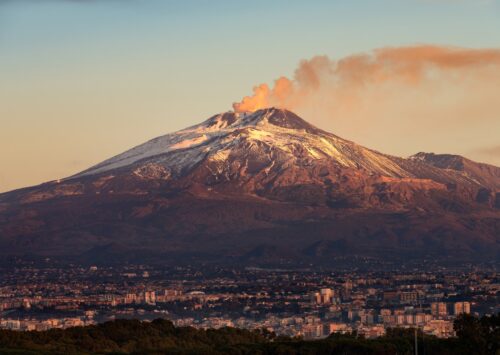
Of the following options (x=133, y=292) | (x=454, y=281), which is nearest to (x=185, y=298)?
(x=133, y=292)

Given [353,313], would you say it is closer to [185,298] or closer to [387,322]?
[387,322]

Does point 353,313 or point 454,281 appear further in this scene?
point 454,281

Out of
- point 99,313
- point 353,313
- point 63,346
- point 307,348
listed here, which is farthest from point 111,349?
point 99,313

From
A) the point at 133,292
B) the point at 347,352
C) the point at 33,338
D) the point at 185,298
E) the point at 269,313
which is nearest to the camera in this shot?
the point at 347,352

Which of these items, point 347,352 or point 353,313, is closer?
point 347,352

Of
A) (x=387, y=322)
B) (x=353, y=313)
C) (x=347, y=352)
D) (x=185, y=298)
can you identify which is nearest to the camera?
(x=347, y=352)

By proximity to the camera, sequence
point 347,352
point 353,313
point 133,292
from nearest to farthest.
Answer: point 347,352 < point 353,313 < point 133,292

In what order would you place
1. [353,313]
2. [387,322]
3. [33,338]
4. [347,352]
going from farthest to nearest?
1. [353,313]
2. [387,322]
3. [33,338]
4. [347,352]

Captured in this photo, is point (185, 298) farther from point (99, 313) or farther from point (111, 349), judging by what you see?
point (111, 349)

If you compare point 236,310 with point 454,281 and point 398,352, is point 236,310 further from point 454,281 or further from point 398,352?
point 398,352
